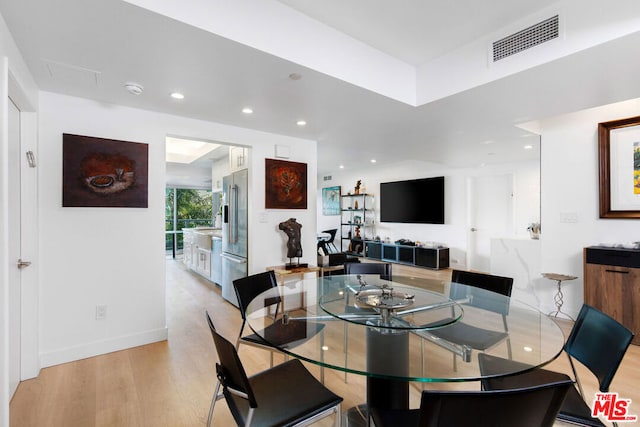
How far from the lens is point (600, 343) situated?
139 cm

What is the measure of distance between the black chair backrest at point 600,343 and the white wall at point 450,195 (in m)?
4.76

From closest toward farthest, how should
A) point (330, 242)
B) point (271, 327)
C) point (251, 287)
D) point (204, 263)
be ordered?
point (271, 327), point (251, 287), point (204, 263), point (330, 242)

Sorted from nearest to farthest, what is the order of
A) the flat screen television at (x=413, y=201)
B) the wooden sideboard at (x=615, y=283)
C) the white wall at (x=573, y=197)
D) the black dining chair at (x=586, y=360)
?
the black dining chair at (x=586, y=360) → the wooden sideboard at (x=615, y=283) → the white wall at (x=573, y=197) → the flat screen television at (x=413, y=201)

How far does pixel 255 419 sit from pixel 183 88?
2.35 m

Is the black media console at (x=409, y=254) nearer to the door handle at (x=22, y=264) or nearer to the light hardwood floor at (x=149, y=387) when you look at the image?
the light hardwood floor at (x=149, y=387)

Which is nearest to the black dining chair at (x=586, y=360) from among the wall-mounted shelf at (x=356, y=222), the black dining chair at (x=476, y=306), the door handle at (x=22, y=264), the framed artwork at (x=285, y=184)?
the black dining chair at (x=476, y=306)

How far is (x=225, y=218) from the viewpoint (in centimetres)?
444

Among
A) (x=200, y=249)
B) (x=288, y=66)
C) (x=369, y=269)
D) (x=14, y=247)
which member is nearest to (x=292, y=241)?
(x=369, y=269)

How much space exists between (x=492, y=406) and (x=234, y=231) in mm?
3736

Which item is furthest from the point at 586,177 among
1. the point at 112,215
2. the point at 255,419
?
the point at 112,215

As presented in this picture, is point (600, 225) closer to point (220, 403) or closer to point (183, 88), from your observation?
point (220, 403)

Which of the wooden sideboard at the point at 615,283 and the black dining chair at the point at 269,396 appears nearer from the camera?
the black dining chair at the point at 269,396

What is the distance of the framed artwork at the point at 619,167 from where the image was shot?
10.2 ft

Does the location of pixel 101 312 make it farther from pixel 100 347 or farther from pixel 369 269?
pixel 369 269
